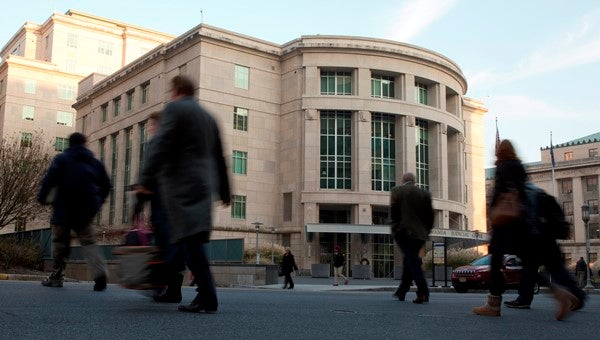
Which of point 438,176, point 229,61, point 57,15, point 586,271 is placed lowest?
point 586,271

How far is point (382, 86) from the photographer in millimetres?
51750

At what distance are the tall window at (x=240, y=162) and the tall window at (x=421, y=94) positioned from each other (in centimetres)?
1534

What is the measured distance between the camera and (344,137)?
49.9 m

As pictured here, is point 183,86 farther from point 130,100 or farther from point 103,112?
point 103,112

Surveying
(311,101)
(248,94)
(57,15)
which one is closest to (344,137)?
(311,101)

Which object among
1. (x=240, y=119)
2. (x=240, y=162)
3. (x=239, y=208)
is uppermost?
(x=240, y=119)

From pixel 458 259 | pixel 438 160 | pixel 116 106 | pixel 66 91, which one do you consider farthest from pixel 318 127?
pixel 66 91

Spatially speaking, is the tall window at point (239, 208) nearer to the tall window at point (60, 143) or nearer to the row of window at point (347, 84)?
the row of window at point (347, 84)

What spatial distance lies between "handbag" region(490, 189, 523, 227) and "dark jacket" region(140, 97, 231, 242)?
3021 millimetres

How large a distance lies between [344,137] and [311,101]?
3.88 metres

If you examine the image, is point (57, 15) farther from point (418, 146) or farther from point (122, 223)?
point (418, 146)

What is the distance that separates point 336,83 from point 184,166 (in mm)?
46342

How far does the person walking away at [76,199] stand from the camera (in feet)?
26.2

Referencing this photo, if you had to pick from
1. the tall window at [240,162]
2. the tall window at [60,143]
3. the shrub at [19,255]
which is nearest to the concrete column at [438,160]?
the tall window at [240,162]
